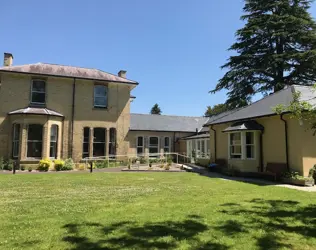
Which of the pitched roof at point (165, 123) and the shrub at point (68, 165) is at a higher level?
the pitched roof at point (165, 123)

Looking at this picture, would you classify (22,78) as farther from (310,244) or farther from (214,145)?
(310,244)

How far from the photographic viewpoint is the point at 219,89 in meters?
35.7

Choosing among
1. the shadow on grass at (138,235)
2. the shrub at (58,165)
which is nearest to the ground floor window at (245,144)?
the shadow on grass at (138,235)

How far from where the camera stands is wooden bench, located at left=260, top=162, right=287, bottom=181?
1465cm

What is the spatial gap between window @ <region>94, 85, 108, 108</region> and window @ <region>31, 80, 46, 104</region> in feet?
14.5

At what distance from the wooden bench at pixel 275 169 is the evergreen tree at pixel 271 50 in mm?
19044

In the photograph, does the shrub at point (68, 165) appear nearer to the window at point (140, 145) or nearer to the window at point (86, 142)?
the window at point (86, 142)

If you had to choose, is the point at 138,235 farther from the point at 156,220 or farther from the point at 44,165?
the point at 44,165

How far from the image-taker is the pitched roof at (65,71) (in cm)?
2261

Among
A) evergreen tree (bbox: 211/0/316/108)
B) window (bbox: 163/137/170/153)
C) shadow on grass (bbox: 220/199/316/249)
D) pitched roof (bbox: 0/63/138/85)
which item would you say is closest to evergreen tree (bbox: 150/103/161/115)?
evergreen tree (bbox: 211/0/316/108)

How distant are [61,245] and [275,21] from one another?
35013 millimetres

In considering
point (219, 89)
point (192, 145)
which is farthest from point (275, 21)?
point (192, 145)

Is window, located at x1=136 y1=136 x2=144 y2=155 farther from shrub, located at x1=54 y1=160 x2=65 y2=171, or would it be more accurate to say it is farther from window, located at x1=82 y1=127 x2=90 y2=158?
shrub, located at x1=54 y1=160 x2=65 y2=171

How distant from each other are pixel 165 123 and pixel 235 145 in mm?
14047
